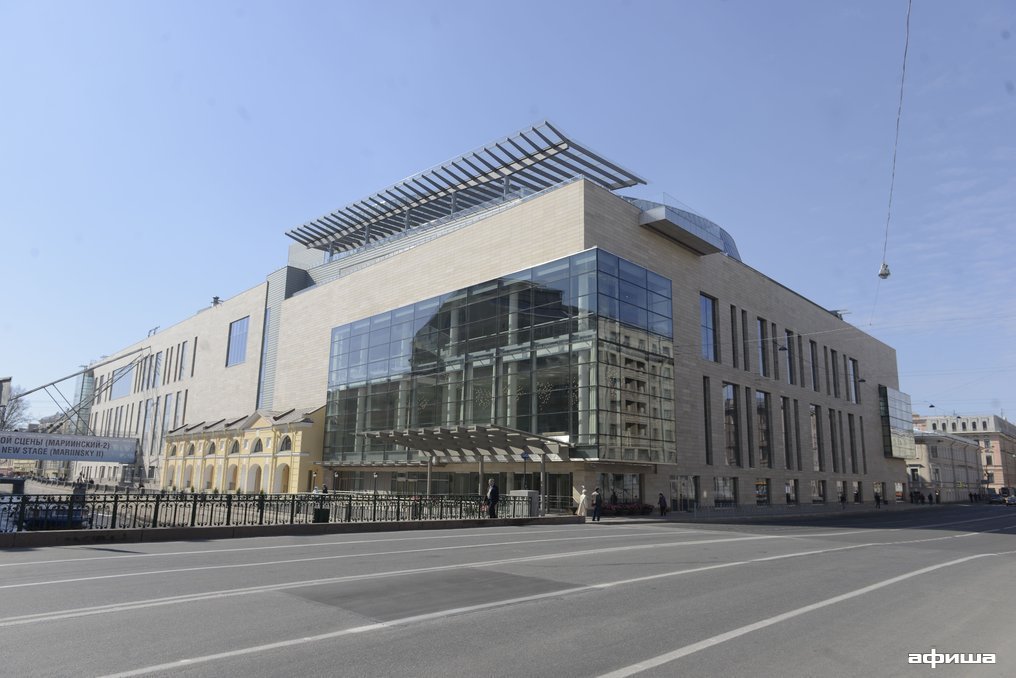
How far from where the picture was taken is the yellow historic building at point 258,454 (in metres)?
52.9

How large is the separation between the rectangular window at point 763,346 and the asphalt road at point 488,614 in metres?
37.0

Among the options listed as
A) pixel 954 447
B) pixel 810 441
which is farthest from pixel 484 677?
pixel 954 447

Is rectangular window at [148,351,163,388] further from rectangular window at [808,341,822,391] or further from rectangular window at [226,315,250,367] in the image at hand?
rectangular window at [808,341,822,391]

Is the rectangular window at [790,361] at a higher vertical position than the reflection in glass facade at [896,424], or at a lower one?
higher

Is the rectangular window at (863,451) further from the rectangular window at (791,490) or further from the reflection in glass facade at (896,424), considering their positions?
the rectangular window at (791,490)

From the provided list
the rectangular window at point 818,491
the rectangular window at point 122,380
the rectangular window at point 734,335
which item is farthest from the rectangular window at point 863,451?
the rectangular window at point 122,380

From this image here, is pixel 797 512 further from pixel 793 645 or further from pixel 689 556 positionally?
pixel 793 645

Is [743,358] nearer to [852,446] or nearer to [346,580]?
[852,446]

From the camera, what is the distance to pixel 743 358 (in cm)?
4762

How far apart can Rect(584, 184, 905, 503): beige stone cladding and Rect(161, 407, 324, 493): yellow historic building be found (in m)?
28.9

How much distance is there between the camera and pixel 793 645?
21.9ft

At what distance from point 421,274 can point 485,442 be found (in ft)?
57.8

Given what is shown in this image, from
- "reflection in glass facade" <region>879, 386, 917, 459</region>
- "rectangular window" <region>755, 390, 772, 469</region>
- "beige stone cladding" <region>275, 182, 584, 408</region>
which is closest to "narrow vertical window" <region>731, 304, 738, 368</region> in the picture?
"rectangular window" <region>755, 390, 772, 469</region>

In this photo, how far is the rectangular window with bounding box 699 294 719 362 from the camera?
144 ft
